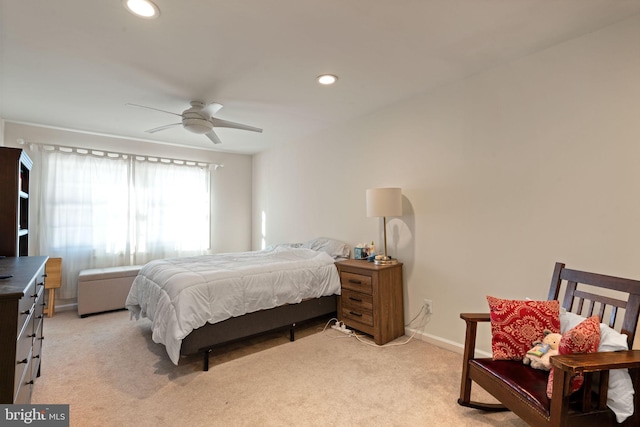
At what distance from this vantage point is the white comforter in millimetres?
2359

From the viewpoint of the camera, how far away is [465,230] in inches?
107

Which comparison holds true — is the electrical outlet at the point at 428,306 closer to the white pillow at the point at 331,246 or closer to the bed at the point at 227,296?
the bed at the point at 227,296

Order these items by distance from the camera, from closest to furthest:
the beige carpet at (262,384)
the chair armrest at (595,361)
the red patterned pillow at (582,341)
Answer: the chair armrest at (595,361), the red patterned pillow at (582,341), the beige carpet at (262,384)

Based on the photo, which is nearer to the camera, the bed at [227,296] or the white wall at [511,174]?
the white wall at [511,174]

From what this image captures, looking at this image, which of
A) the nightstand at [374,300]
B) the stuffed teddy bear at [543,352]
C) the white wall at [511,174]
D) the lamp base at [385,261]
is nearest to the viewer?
the stuffed teddy bear at [543,352]

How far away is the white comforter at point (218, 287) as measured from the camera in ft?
7.74

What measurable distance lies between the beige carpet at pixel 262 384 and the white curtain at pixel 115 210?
4.68 ft

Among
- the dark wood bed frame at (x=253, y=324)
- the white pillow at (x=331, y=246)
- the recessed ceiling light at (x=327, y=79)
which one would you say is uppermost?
the recessed ceiling light at (x=327, y=79)

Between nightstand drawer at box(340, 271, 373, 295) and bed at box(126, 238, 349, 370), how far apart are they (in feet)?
0.34

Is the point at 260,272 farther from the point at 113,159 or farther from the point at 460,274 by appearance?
the point at 113,159

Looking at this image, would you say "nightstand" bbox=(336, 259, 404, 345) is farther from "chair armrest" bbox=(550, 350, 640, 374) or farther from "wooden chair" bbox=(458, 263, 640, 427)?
"chair armrest" bbox=(550, 350, 640, 374)

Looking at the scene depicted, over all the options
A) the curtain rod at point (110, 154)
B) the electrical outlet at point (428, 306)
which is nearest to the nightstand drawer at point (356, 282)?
the electrical outlet at point (428, 306)

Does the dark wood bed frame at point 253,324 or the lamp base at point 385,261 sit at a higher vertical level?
the lamp base at point 385,261

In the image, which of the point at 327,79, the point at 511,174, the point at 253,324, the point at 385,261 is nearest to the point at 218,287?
the point at 253,324
